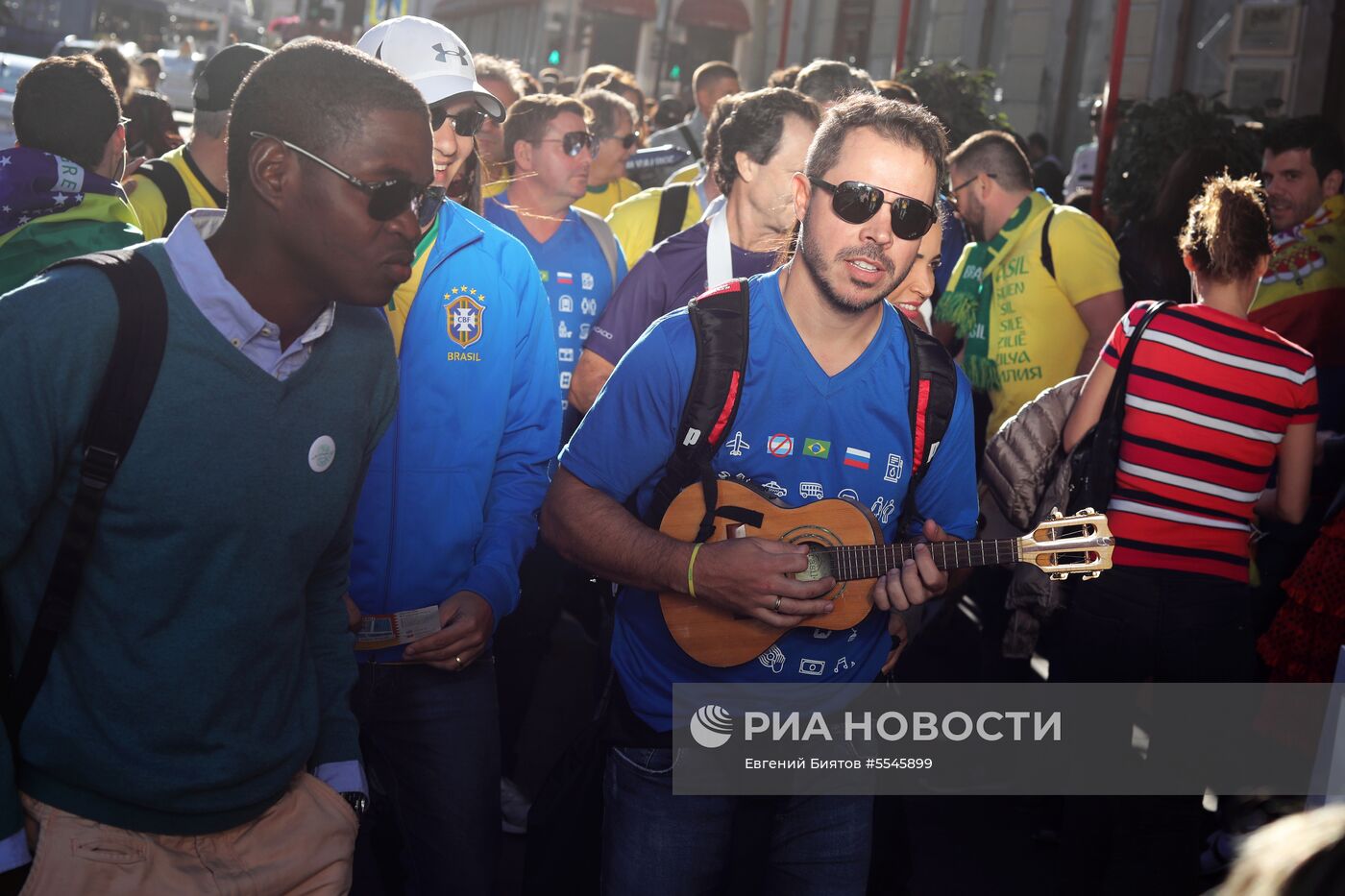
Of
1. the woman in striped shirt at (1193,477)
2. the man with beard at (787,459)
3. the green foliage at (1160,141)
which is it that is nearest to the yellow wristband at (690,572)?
the man with beard at (787,459)

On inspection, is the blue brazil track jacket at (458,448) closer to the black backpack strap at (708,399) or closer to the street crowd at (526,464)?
the street crowd at (526,464)

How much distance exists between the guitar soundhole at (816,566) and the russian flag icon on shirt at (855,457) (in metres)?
0.20

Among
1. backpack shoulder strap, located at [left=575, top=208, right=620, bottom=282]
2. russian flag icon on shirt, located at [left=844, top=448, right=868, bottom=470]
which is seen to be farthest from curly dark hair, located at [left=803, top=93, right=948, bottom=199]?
backpack shoulder strap, located at [left=575, top=208, right=620, bottom=282]

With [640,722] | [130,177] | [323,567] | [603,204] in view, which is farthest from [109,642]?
[603,204]

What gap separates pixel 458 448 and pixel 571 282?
8.01 feet

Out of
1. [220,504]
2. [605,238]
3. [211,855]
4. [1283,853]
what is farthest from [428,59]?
[1283,853]

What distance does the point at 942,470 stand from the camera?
11.1 ft

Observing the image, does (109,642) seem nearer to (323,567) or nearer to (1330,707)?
(323,567)

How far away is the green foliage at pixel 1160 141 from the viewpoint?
7.93m

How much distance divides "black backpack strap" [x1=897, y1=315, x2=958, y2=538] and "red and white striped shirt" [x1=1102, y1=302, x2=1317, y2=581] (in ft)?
4.95

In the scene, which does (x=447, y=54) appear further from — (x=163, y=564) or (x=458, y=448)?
(x=163, y=564)

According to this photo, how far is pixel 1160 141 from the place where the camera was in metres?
8.13

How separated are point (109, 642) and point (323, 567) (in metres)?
0.51

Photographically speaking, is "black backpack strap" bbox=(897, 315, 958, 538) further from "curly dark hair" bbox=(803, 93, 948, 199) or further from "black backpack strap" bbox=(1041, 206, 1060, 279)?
"black backpack strap" bbox=(1041, 206, 1060, 279)
